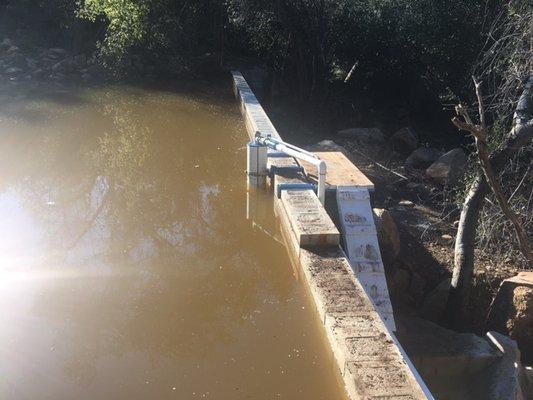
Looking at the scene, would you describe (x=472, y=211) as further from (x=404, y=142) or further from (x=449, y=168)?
(x=404, y=142)

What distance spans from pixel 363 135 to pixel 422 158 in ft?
3.75

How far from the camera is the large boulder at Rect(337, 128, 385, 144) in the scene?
10484 millimetres

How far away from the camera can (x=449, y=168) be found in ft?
29.8

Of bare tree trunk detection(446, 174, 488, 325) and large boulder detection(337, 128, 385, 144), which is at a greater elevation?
large boulder detection(337, 128, 385, 144)

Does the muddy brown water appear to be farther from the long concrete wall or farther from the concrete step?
the concrete step

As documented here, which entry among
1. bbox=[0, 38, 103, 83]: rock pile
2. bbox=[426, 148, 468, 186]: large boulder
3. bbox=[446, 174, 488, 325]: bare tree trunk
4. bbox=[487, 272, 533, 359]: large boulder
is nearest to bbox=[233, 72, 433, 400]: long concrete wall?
bbox=[446, 174, 488, 325]: bare tree trunk

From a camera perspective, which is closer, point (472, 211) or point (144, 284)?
point (144, 284)

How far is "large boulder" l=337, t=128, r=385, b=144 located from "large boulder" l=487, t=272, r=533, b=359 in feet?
14.6

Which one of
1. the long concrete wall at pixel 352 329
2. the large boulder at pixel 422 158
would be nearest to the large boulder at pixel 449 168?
A: the large boulder at pixel 422 158

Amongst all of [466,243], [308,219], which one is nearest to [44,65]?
[308,219]

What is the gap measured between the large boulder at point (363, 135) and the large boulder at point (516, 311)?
14.6 feet

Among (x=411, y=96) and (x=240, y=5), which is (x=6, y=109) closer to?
(x=240, y=5)

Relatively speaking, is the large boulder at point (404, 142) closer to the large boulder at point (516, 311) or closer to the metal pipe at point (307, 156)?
the large boulder at point (516, 311)

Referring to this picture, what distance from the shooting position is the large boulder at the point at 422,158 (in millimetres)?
9984
